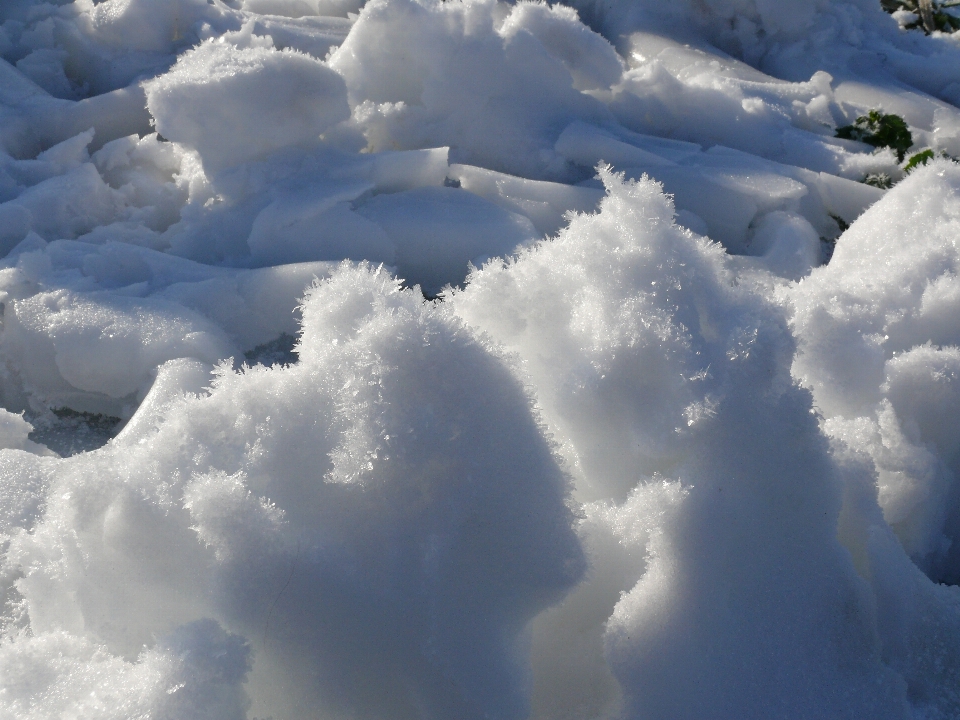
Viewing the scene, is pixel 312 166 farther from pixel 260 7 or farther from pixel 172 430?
pixel 260 7

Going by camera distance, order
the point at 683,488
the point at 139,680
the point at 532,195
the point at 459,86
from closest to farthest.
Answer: the point at 139,680, the point at 683,488, the point at 532,195, the point at 459,86

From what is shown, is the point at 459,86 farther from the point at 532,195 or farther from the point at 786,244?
the point at 786,244

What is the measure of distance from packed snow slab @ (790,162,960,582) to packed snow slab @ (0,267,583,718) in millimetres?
769

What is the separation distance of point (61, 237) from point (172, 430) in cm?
161

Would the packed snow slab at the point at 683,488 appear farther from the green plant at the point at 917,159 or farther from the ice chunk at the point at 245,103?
the green plant at the point at 917,159

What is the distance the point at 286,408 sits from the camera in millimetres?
1329

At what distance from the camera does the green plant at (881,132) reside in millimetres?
3262

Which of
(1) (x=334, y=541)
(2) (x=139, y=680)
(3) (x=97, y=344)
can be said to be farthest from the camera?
(3) (x=97, y=344)

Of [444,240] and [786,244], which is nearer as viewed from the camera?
[444,240]

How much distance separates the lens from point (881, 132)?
3312 millimetres

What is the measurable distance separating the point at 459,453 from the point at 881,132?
2827mm

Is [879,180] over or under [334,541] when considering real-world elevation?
under

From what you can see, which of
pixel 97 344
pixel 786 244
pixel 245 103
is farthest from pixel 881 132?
pixel 97 344

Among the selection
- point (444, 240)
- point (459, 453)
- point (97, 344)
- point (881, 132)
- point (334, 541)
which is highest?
point (459, 453)
